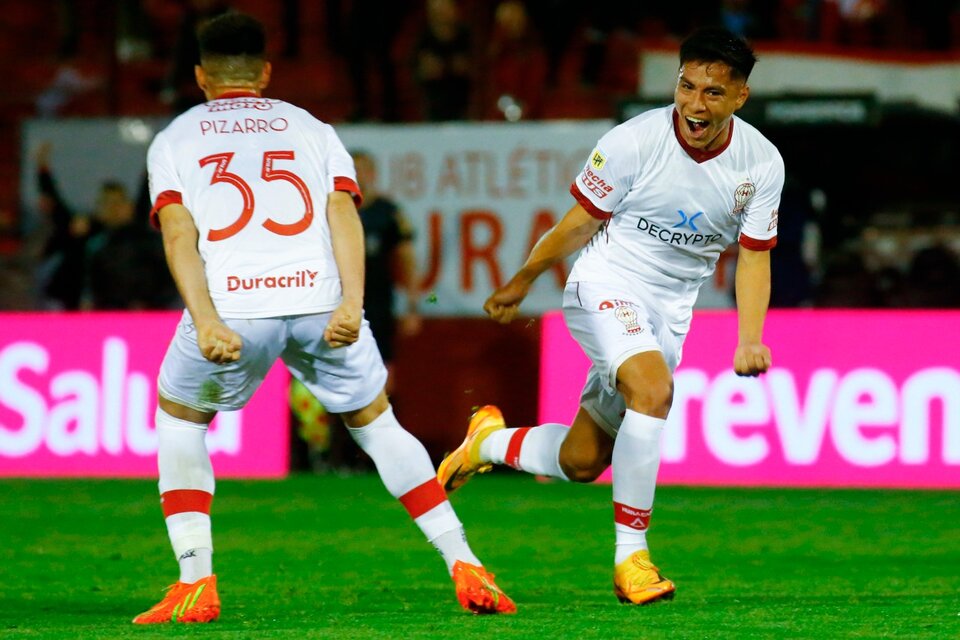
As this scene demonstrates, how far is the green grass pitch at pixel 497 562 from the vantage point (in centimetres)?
529

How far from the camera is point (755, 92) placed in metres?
13.2

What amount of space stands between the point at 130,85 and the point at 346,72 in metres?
2.26

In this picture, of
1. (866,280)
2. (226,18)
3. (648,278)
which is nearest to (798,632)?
(648,278)

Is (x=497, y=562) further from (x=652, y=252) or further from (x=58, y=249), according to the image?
(x=58, y=249)

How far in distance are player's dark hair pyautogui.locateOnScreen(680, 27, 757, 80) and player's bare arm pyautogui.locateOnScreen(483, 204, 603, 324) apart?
2.14 feet

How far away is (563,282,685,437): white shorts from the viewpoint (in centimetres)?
605

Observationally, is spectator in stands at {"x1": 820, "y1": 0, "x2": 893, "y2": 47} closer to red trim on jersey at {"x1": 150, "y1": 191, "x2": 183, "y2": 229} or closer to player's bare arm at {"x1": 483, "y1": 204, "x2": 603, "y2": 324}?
player's bare arm at {"x1": 483, "y1": 204, "x2": 603, "y2": 324}

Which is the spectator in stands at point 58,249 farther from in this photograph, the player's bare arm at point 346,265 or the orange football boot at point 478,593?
the orange football boot at point 478,593

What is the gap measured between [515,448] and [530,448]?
10 centimetres

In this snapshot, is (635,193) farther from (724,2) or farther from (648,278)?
(724,2)

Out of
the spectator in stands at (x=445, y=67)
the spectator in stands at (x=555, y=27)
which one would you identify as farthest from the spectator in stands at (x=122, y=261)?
the spectator in stands at (x=555, y=27)

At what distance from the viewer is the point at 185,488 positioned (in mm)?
5559

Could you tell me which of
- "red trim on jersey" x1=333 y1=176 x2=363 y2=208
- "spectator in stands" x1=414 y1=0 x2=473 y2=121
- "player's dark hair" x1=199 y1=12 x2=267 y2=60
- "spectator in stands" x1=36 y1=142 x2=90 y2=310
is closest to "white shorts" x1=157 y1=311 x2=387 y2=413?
"red trim on jersey" x1=333 y1=176 x2=363 y2=208

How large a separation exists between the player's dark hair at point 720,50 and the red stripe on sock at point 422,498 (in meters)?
1.67
